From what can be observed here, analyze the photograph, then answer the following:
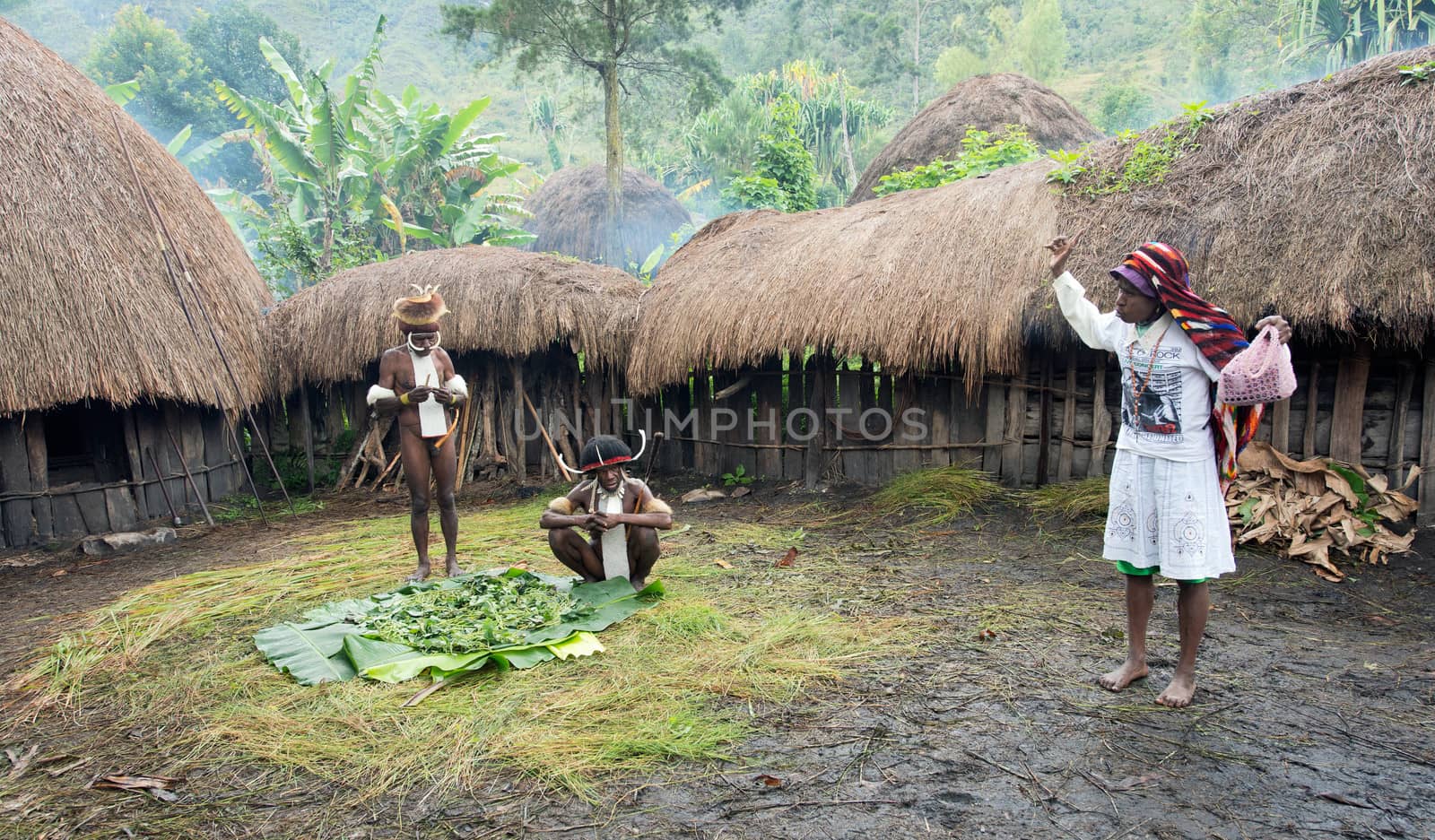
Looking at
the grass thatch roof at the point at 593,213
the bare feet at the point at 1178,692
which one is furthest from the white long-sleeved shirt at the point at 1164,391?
the grass thatch roof at the point at 593,213

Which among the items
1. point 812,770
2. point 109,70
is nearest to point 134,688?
point 812,770

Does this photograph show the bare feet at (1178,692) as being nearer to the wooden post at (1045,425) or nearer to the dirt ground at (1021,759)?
the dirt ground at (1021,759)

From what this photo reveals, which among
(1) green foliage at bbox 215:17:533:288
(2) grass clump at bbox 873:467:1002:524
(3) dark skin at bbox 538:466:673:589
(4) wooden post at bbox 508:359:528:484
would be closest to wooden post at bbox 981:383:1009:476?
(2) grass clump at bbox 873:467:1002:524

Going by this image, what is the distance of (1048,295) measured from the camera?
653 centimetres

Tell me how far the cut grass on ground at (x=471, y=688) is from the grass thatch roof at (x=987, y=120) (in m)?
10.1

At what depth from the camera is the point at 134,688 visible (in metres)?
3.68

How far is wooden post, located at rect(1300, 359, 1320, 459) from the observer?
569 centimetres

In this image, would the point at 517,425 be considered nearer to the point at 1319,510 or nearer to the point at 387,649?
the point at 387,649

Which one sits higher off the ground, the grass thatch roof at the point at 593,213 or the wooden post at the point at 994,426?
the grass thatch roof at the point at 593,213

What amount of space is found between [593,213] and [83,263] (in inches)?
589

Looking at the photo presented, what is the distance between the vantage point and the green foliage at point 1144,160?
22.0ft

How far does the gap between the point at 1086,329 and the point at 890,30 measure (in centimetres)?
3743

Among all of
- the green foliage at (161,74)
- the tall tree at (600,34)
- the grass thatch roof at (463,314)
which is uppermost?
the green foliage at (161,74)

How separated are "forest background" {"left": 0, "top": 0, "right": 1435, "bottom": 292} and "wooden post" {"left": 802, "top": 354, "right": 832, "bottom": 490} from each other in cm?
857
